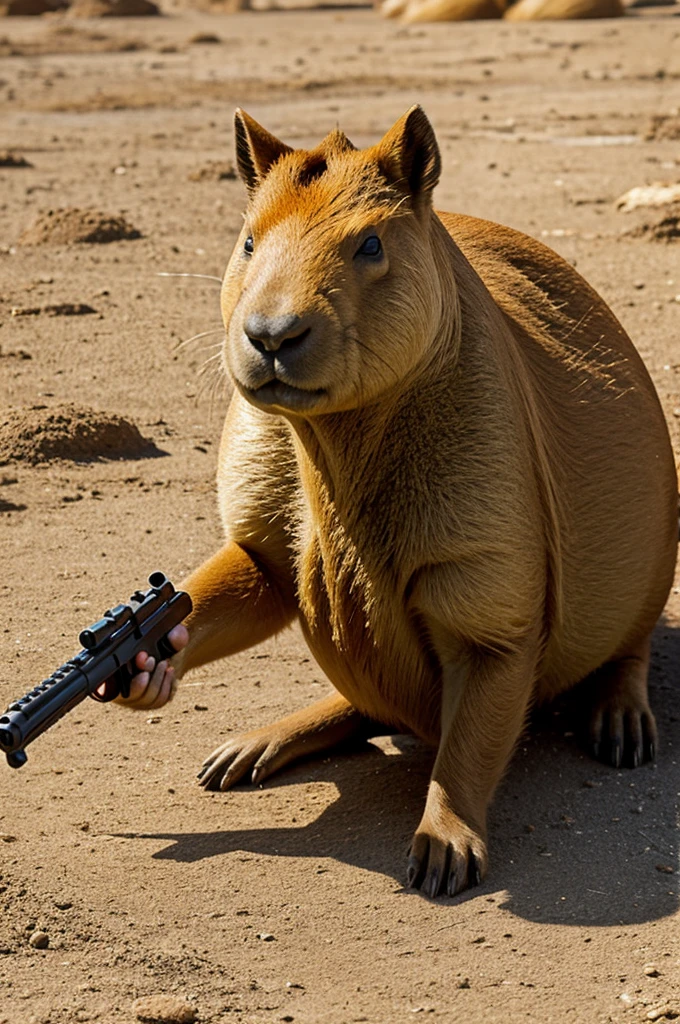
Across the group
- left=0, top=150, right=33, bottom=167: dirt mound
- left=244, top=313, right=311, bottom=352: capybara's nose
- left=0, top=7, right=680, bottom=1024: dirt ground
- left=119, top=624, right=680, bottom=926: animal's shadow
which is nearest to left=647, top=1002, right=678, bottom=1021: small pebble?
left=0, top=7, right=680, bottom=1024: dirt ground

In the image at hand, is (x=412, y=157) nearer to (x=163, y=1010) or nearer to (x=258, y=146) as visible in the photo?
(x=258, y=146)

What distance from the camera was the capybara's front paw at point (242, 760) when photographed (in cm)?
513

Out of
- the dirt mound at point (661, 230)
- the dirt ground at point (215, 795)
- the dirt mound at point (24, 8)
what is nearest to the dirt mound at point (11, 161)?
the dirt ground at point (215, 795)

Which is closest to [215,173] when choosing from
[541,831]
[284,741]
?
[284,741]

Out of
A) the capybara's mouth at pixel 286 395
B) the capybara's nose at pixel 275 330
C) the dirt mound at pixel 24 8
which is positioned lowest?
the dirt mound at pixel 24 8

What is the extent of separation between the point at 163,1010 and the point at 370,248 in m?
2.02

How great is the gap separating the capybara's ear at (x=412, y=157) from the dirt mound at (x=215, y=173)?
918cm

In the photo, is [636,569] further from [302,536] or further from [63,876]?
[63,876]

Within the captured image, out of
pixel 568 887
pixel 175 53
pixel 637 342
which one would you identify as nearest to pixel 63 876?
pixel 568 887

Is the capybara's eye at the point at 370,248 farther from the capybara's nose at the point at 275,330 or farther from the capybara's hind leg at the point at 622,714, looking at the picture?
the capybara's hind leg at the point at 622,714

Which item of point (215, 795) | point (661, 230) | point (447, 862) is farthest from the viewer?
point (661, 230)

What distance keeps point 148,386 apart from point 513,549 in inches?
174

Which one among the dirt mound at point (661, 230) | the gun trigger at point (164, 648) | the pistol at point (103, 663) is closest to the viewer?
the pistol at point (103, 663)

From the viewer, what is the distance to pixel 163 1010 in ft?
12.4
